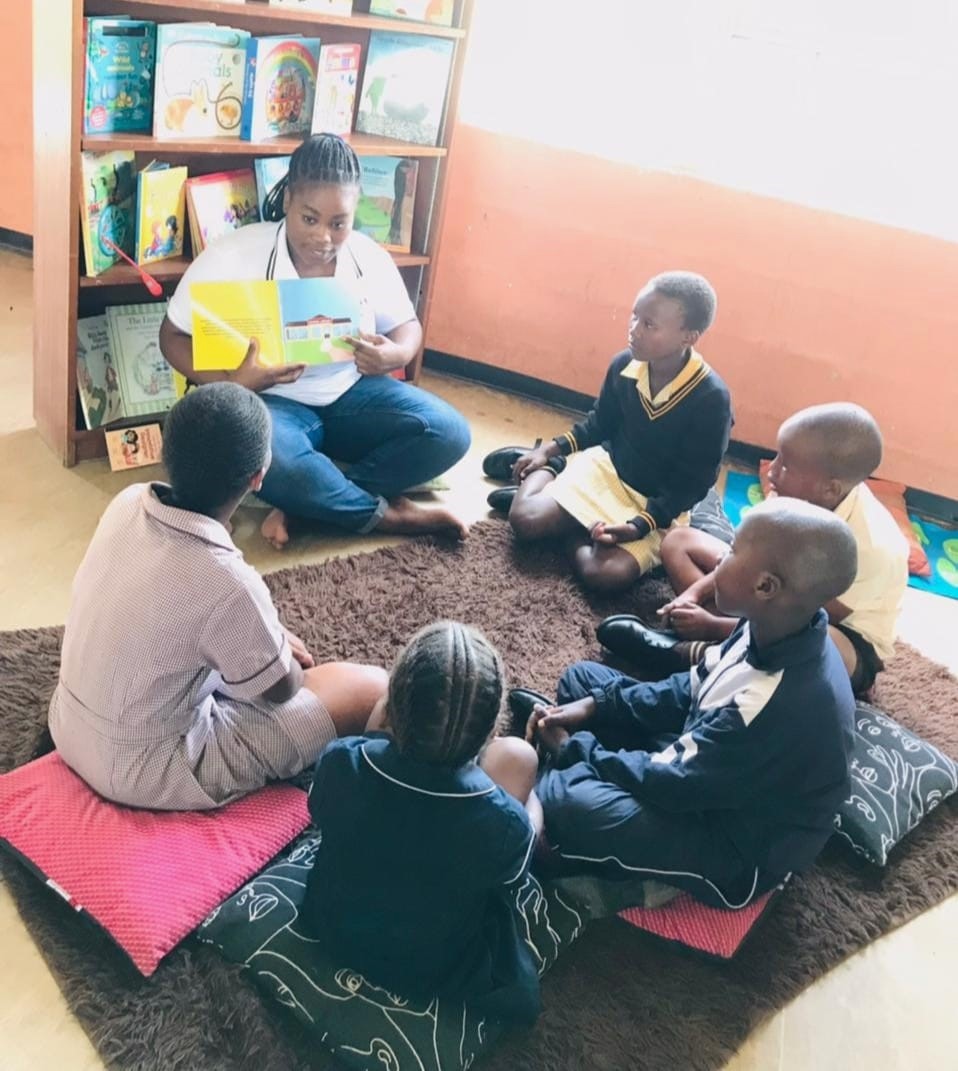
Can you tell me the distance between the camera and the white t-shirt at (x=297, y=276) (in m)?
2.38

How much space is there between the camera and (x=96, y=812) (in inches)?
60.6

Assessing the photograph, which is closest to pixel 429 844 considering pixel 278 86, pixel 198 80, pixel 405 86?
pixel 198 80

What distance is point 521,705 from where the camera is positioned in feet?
6.70

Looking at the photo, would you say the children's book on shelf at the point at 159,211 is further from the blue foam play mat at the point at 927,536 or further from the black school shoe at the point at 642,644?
the blue foam play mat at the point at 927,536

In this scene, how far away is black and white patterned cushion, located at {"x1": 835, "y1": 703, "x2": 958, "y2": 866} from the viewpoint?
1.85m

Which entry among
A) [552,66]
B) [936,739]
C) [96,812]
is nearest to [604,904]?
[96,812]

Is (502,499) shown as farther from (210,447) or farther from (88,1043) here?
(88,1043)

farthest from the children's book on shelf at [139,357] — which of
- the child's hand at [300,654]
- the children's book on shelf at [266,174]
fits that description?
the child's hand at [300,654]

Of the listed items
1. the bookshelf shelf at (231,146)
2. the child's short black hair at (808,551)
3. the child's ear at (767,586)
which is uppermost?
the bookshelf shelf at (231,146)

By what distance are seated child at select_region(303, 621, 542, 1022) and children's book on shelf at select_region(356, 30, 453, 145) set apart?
2066mm

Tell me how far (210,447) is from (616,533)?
130cm

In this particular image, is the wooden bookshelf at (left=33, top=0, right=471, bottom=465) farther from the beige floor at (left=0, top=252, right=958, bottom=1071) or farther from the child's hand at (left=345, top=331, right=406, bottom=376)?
the child's hand at (left=345, top=331, right=406, bottom=376)

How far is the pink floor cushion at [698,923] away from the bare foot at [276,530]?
1233 mm

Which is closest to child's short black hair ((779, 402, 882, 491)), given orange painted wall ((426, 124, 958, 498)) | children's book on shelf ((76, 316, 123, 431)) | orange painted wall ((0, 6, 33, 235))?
orange painted wall ((426, 124, 958, 498))
